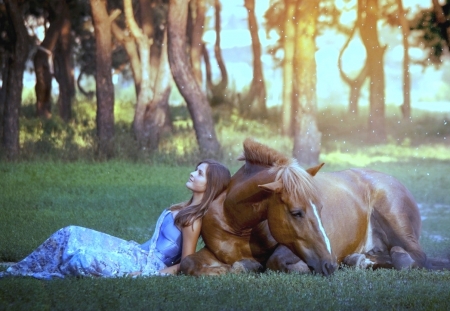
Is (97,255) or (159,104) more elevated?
(159,104)

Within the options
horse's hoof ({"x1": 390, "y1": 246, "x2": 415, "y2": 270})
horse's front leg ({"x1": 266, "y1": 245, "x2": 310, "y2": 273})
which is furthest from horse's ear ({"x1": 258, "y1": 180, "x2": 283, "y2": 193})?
horse's hoof ({"x1": 390, "y1": 246, "x2": 415, "y2": 270})

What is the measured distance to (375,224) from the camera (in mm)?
7191

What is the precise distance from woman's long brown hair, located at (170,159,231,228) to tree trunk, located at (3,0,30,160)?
8289 millimetres

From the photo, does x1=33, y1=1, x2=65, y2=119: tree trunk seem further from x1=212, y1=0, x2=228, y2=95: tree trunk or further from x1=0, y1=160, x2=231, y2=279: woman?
x1=0, y1=160, x2=231, y2=279: woman

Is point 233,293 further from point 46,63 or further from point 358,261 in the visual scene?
point 46,63

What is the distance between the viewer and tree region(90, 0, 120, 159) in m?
16.4

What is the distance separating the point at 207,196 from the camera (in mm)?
6238

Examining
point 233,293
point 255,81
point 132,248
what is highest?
point 255,81

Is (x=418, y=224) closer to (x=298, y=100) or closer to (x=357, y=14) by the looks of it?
(x=298, y=100)

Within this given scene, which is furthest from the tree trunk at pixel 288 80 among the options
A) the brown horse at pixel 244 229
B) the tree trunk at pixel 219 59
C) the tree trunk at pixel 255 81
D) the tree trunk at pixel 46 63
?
the brown horse at pixel 244 229

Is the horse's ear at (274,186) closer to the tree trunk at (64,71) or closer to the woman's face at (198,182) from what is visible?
the woman's face at (198,182)

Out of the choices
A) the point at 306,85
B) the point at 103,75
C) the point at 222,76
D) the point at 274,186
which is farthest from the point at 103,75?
the point at 274,186

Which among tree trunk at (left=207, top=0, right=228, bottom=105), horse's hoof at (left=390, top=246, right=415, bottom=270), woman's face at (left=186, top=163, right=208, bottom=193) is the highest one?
tree trunk at (left=207, top=0, right=228, bottom=105)

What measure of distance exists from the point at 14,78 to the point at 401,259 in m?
9.43
